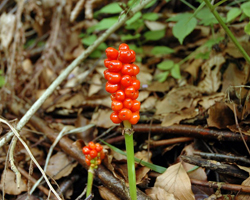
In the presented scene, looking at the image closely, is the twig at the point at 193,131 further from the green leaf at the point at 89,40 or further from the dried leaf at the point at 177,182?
the green leaf at the point at 89,40

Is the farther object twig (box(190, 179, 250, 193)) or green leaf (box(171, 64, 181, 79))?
green leaf (box(171, 64, 181, 79))

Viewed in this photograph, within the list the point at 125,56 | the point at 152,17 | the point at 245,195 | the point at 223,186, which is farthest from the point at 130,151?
the point at 152,17

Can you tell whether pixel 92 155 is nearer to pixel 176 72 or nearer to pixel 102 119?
pixel 102 119

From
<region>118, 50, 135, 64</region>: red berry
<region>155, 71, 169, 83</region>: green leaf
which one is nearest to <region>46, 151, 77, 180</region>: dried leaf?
<region>118, 50, 135, 64</region>: red berry

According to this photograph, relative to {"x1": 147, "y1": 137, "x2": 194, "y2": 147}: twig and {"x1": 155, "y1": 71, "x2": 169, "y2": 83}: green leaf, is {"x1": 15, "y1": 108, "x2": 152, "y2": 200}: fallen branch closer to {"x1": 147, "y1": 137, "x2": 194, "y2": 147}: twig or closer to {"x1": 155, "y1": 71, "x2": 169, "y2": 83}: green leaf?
{"x1": 147, "y1": 137, "x2": 194, "y2": 147}: twig

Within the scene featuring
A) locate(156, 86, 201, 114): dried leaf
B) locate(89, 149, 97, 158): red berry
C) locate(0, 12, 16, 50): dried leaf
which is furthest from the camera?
locate(0, 12, 16, 50): dried leaf

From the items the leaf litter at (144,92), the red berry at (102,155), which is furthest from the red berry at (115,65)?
the leaf litter at (144,92)
